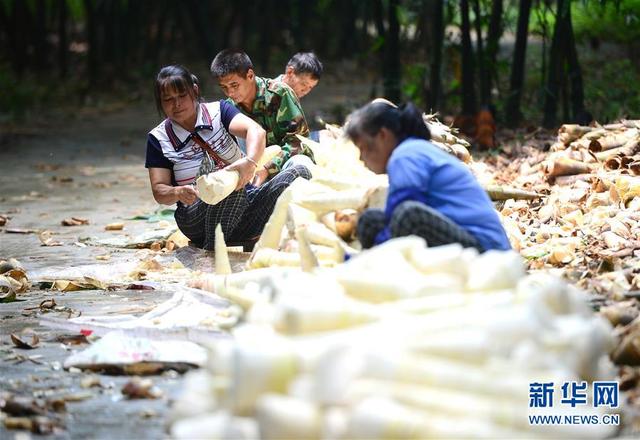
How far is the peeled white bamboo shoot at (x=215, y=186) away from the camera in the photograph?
538cm

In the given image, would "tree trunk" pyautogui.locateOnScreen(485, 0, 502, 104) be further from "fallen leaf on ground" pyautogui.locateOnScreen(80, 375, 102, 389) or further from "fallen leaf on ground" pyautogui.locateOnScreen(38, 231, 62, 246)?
"fallen leaf on ground" pyautogui.locateOnScreen(80, 375, 102, 389)

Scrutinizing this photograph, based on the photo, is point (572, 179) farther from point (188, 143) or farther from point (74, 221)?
point (74, 221)

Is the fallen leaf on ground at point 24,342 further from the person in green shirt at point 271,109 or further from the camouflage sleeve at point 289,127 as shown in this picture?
the camouflage sleeve at point 289,127

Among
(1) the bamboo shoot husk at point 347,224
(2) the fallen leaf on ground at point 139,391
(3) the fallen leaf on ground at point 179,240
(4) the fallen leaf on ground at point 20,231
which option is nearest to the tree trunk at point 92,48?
(4) the fallen leaf on ground at point 20,231

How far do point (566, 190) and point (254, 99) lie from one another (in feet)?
6.46

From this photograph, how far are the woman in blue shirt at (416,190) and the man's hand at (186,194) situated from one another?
162 centimetres

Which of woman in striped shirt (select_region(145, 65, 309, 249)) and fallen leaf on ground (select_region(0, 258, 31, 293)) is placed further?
woman in striped shirt (select_region(145, 65, 309, 249))

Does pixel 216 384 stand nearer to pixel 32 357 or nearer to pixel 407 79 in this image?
pixel 32 357

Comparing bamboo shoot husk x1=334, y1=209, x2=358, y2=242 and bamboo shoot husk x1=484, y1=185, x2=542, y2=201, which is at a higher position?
bamboo shoot husk x1=334, y1=209, x2=358, y2=242

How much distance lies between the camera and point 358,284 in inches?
128

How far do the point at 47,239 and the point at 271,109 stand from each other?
1.82 m

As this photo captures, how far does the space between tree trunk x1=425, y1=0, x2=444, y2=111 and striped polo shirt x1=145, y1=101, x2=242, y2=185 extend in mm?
5209

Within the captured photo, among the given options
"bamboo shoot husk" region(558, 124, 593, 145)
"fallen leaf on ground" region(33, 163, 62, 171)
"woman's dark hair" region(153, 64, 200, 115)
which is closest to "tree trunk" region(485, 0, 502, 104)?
"bamboo shoot husk" region(558, 124, 593, 145)

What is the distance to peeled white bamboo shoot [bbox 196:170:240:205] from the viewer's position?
17.6 ft
